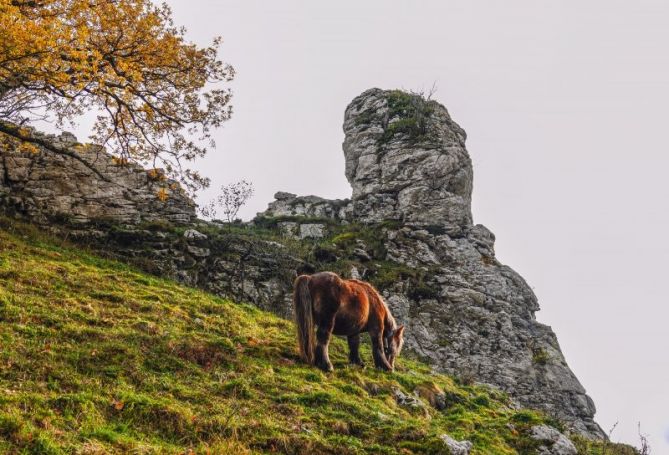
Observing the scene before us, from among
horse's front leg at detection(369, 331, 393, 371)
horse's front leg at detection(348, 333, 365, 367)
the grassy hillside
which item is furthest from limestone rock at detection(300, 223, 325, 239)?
horse's front leg at detection(348, 333, 365, 367)

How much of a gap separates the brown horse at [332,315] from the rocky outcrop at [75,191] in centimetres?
1092

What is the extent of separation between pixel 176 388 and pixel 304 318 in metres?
4.17

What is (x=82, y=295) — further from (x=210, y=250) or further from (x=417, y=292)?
(x=417, y=292)

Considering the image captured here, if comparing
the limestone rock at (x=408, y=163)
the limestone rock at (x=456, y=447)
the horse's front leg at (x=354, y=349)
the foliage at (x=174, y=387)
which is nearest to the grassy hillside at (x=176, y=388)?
the foliage at (x=174, y=387)

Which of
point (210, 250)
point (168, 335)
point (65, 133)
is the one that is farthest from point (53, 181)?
point (168, 335)

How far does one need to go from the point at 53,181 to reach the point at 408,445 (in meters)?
22.5

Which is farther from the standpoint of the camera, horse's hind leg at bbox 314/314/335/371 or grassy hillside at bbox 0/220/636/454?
→ horse's hind leg at bbox 314/314/335/371

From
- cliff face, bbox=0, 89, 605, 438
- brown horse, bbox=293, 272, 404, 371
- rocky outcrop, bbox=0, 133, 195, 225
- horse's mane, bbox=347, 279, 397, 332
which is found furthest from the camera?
cliff face, bbox=0, 89, 605, 438

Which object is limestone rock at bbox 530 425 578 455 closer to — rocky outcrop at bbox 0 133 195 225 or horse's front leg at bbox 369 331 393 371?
horse's front leg at bbox 369 331 393 371

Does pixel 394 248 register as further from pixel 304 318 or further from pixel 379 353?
pixel 304 318

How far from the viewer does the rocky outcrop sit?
22.5 m

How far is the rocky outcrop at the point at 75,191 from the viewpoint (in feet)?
74.0

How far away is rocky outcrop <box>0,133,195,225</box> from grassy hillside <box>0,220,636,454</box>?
7.56 m

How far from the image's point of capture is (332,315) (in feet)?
41.0
